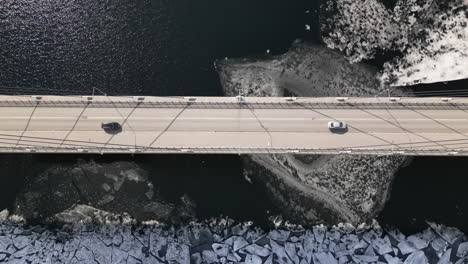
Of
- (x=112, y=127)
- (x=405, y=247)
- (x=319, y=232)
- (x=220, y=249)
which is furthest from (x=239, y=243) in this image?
(x=112, y=127)

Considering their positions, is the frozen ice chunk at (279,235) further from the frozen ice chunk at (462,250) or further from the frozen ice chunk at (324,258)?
the frozen ice chunk at (462,250)

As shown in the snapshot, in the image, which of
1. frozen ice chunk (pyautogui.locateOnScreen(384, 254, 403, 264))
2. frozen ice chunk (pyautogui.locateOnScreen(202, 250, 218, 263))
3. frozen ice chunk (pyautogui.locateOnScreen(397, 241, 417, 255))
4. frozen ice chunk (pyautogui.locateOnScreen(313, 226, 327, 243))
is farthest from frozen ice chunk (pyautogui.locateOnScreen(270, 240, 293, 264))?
frozen ice chunk (pyautogui.locateOnScreen(397, 241, 417, 255))

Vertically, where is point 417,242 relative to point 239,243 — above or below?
below

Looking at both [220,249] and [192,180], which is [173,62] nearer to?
[192,180]

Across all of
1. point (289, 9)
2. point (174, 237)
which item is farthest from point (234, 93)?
point (174, 237)

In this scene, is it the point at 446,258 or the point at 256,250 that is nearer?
the point at 446,258

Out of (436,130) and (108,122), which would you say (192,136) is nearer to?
(108,122)

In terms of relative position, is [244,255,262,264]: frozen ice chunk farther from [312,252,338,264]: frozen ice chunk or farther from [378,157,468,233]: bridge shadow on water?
[378,157,468,233]: bridge shadow on water
